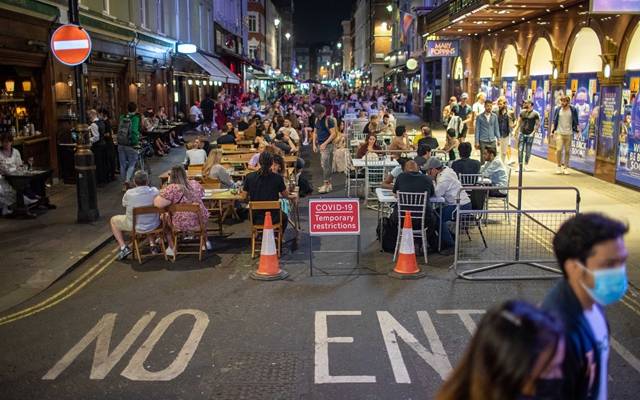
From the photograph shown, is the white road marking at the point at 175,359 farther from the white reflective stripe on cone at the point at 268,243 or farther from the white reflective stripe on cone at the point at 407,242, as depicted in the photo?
the white reflective stripe on cone at the point at 407,242

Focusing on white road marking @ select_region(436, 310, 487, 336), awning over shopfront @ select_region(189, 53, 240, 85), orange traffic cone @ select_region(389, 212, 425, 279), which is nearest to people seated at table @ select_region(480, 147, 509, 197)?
orange traffic cone @ select_region(389, 212, 425, 279)

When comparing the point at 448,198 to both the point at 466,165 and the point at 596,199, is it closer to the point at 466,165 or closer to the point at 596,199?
the point at 466,165

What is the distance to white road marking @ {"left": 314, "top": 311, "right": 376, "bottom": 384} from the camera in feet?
18.1

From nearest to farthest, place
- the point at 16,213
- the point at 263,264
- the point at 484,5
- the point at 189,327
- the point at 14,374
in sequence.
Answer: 1. the point at 14,374
2. the point at 189,327
3. the point at 263,264
4. the point at 16,213
5. the point at 484,5

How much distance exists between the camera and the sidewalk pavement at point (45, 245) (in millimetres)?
8266

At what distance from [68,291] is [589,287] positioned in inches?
276

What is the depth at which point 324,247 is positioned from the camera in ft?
33.5

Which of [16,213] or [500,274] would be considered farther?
[16,213]

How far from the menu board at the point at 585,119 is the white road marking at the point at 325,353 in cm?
1191

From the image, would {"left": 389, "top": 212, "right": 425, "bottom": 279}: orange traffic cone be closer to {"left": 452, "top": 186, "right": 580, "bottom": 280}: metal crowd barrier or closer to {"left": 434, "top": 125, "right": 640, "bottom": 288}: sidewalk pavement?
{"left": 452, "top": 186, "right": 580, "bottom": 280}: metal crowd barrier

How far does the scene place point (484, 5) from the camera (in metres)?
18.4

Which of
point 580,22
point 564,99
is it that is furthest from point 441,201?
point 580,22

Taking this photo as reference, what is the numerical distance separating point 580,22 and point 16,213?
46.1 feet

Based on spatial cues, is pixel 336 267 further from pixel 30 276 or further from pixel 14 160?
pixel 14 160
